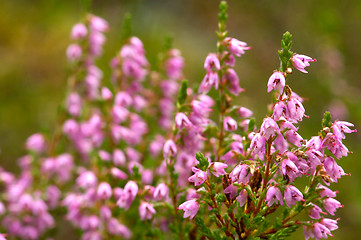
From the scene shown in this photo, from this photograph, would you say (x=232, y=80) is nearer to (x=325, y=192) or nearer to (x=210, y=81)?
(x=210, y=81)

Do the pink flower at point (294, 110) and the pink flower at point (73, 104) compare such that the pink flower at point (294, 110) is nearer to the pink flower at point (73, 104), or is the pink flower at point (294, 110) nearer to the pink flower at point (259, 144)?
the pink flower at point (259, 144)

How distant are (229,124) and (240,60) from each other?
7.63m

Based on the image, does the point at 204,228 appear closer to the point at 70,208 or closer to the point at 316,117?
the point at 70,208

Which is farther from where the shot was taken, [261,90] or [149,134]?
[261,90]

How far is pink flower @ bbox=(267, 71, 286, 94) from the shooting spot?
4.74ft

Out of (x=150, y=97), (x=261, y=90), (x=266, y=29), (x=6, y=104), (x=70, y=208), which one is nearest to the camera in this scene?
A: (x=70, y=208)

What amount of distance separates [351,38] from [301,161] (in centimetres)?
551

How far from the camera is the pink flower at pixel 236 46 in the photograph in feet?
6.19

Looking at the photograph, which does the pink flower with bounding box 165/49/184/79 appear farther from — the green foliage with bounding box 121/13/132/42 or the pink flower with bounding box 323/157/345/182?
the pink flower with bounding box 323/157/345/182

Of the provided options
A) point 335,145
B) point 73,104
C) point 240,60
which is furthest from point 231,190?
point 240,60

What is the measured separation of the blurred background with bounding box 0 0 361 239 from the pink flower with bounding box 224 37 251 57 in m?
1.32

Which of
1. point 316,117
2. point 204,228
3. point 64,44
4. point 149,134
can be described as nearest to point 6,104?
point 64,44

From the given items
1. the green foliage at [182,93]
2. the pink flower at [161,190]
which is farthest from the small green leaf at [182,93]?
the pink flower at [161,190]

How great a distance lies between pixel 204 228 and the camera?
1.72m
